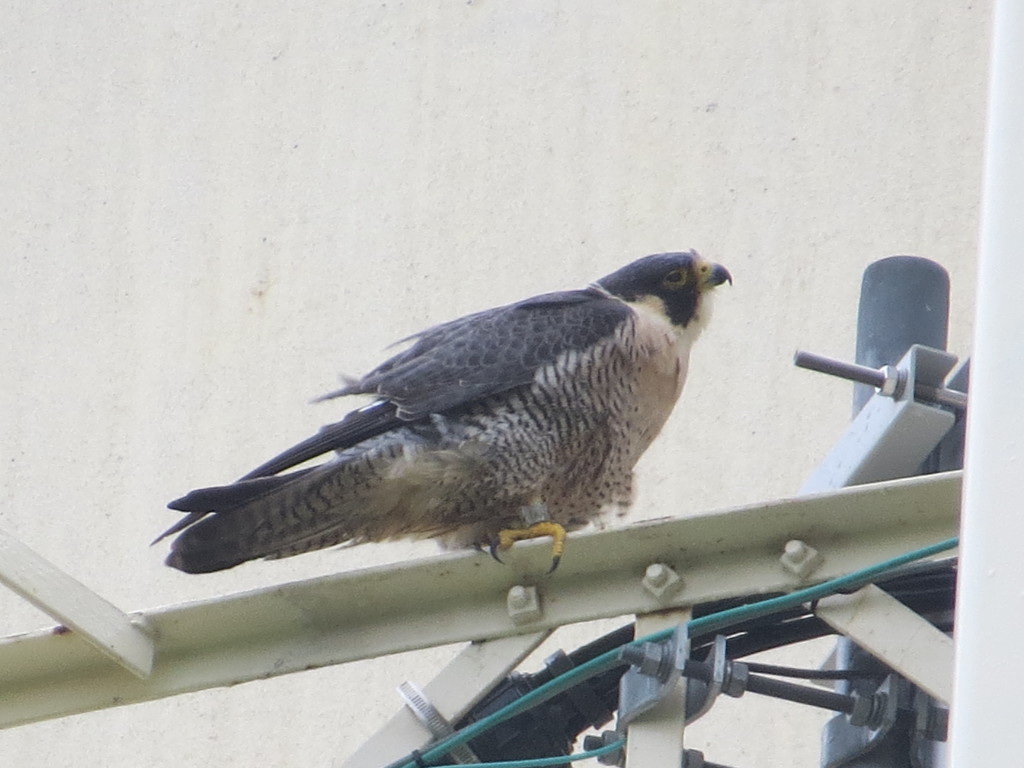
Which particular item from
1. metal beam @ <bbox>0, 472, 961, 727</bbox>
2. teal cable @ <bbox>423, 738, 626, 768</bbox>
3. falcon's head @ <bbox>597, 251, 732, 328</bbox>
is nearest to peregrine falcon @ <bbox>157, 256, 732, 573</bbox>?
falcon's head @ <bbox>597, 251, 732, 328</bbox>

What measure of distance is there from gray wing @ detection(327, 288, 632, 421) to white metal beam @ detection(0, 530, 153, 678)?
796mm

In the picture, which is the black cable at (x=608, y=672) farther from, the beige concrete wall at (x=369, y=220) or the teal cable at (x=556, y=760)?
the beige concrete wall at (x=369, y=220)

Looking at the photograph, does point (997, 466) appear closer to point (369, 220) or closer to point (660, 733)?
point (660, 733)

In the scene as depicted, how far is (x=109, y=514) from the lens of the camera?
18.6 feet

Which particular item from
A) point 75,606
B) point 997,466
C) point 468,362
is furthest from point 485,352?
point 997,466

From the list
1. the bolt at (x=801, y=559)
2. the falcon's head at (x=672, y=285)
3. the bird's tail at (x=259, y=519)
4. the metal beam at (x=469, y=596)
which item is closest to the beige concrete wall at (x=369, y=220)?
the falcon's head at (x=672, y=285)

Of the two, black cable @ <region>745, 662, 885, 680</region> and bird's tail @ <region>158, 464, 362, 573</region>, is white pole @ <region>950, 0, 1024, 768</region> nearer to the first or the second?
→ black cable @ <region>745, 662, 885, 680</region>

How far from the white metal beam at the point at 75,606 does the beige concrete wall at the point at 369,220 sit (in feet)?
8.26

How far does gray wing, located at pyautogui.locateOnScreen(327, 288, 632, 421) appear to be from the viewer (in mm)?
3316

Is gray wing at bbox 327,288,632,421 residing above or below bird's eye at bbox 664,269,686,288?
below

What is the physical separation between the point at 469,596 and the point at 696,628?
0.35m

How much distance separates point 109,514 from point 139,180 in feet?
4.06

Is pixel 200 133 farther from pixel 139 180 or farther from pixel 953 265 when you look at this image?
pixel 953 265

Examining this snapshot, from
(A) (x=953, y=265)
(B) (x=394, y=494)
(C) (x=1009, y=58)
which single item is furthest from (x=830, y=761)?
(A) (x=953, y=265)
